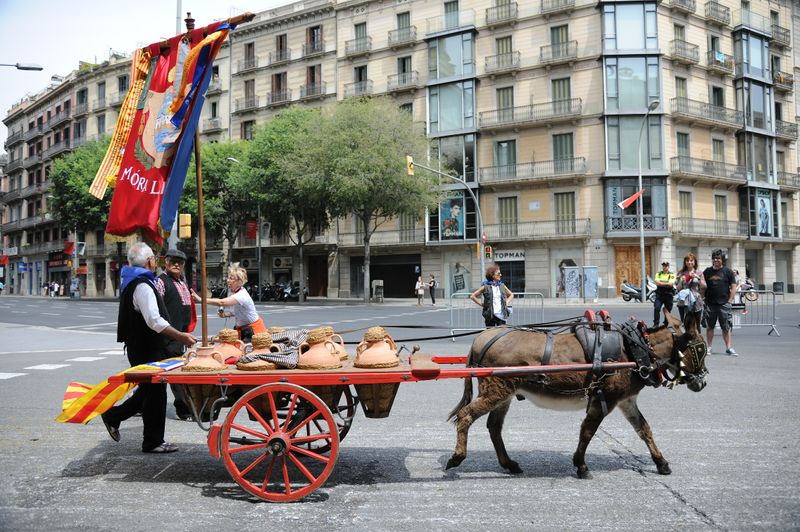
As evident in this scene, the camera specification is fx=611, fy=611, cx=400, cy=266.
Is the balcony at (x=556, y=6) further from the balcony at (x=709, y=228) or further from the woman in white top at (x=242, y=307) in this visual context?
the woman in white top at (x=242, y=307)

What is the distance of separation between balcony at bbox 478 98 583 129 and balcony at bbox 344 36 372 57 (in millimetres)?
10331

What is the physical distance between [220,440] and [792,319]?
21.2 metres

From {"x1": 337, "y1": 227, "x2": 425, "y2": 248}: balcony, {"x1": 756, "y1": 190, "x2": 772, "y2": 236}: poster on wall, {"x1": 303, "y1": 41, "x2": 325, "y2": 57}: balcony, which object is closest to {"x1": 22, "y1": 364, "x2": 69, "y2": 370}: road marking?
{"x1": 337, "y1": 227, "x2": 425, "y2": 248}: balcony

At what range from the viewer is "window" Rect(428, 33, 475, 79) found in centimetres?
4022

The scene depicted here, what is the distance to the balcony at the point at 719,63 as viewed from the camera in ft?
126

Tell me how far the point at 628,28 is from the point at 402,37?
1484cm

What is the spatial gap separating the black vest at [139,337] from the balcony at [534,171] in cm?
3416

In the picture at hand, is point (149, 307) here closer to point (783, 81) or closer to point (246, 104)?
point (246, 104)

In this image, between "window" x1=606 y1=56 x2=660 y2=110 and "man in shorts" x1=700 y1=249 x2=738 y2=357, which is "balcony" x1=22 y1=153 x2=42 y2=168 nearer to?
"window" x1=606 y1=56 x2=660 y2=110

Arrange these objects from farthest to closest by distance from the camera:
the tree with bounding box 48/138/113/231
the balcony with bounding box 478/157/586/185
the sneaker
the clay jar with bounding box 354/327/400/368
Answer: the tree with bounding box 48/138/113/231, the balcony with bounding box 478/157/586/185, the sneaker, the clay jar with bounding box 354/327/400/368

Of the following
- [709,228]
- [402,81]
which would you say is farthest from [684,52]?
[402,81]

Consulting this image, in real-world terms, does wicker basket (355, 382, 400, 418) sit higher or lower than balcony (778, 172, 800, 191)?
lower

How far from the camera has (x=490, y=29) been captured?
3975 centimetres

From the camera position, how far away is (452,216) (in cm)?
4072
